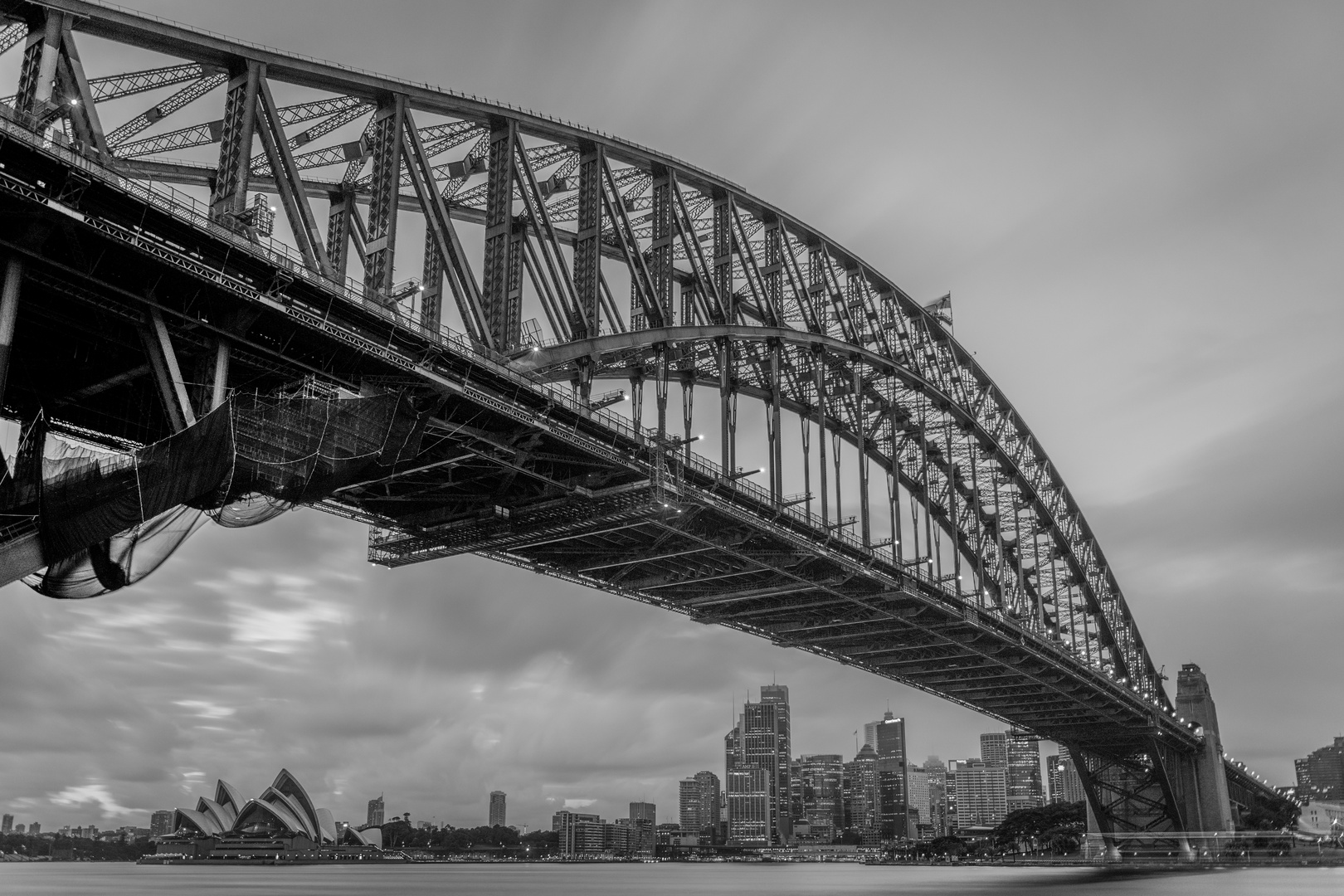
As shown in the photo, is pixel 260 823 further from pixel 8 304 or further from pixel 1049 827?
pixel 8 304

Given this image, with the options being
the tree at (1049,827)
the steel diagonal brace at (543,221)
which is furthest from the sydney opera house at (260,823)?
the steel diagonal brace at (543,221)

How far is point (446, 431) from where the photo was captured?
35.0 metres

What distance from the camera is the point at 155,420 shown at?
34.0m

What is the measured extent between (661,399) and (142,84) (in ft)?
71.1

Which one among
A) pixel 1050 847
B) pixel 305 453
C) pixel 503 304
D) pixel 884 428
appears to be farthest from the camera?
pixel 1050 847

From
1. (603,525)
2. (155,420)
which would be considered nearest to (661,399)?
(603,525)

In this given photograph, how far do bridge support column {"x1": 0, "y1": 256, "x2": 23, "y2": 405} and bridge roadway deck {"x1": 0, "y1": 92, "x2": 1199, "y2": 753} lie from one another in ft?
1.19

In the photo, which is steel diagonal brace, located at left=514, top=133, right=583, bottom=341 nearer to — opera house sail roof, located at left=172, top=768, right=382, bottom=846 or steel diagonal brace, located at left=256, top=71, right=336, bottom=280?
steel diagonal brace, located at left=256, top=71, right=336, bottom=280

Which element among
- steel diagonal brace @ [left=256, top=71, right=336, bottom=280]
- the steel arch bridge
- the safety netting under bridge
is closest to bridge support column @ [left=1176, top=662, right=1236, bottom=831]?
the steel arch bridge

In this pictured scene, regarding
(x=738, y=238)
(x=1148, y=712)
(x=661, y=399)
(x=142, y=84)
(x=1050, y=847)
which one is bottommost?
(x=1050, y=847)

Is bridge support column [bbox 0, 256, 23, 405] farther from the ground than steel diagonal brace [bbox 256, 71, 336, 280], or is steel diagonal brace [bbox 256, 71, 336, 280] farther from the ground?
steel diagonal brace [bbox 256, 71, 336, 280]

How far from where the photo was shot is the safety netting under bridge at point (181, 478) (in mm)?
25656

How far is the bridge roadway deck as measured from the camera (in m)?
25.5

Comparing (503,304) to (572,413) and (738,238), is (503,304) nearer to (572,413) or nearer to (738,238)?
(572,413)
